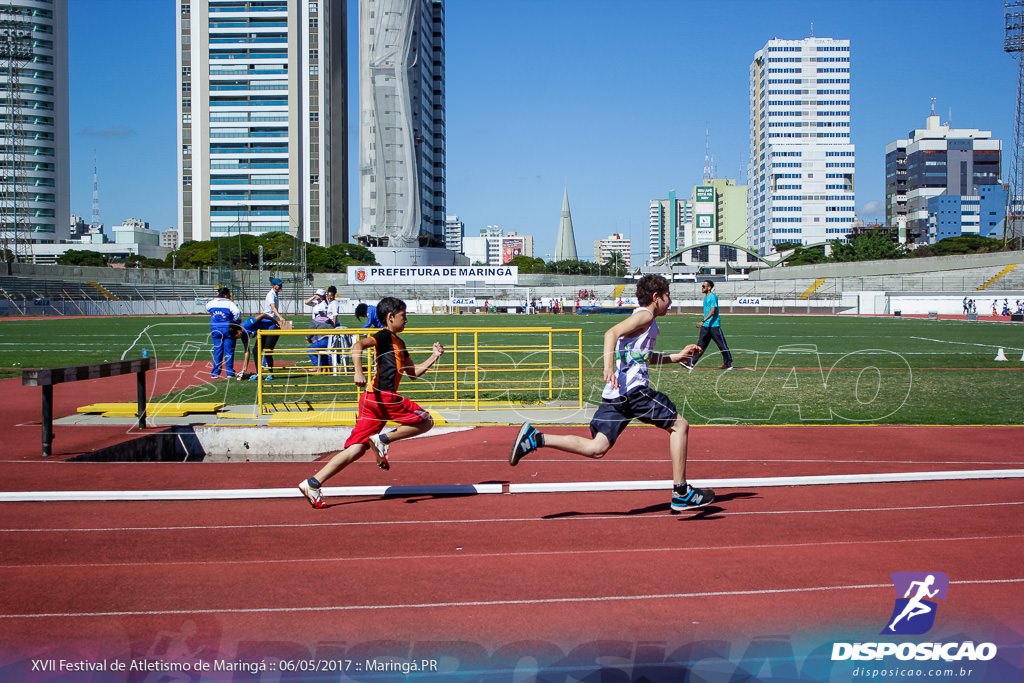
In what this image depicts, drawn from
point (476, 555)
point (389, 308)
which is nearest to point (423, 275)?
point (389, 308)

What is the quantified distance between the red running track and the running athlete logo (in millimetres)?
61

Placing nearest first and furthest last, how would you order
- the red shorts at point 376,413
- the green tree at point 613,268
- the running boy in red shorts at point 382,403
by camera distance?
the running boy in red shorts at point 382,403
the red shorts at point 376,413
the green tree at point 613,268

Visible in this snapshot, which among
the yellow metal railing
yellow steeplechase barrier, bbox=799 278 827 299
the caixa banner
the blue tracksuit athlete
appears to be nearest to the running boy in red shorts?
the yellow metal railing

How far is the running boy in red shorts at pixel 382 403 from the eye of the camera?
273 inches

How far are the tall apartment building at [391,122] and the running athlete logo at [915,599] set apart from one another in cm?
11486

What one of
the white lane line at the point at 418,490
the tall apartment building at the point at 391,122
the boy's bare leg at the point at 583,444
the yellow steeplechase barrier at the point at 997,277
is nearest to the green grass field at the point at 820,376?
the white lane line at the point at 418,490

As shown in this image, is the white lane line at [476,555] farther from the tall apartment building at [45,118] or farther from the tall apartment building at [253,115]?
the tall apartment building at [45,118]

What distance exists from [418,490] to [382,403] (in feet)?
3.11

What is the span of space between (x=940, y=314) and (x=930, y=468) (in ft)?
207

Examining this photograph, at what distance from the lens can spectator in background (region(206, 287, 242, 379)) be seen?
1636 centimetres

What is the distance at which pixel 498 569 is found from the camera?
5.35m

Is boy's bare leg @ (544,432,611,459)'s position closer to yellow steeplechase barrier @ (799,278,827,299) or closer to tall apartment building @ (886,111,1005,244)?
yellow steeplechase barrier @ (799,278,827,299)

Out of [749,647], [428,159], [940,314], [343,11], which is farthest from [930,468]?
[343,11]

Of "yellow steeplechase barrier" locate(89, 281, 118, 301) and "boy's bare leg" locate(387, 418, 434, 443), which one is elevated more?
"yellow steeplechase barrier" locate(89, 281, 118, 301)
